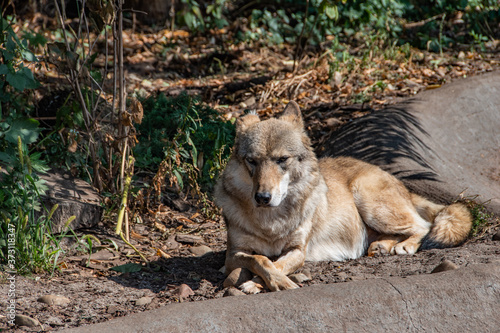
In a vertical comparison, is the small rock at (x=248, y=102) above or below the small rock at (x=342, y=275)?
above

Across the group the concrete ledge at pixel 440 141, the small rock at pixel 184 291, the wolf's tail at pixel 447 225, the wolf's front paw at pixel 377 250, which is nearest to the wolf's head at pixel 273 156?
the small rock at pixel 184 291

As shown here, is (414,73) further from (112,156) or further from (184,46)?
(112,156)

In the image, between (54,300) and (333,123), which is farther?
(333,123)

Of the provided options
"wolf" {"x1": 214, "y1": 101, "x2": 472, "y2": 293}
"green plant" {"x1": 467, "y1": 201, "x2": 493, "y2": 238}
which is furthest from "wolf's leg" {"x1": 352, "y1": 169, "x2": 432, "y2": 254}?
"green plant" {"x1": 467, "y1": 201, "x2": 493, "y2": 238}

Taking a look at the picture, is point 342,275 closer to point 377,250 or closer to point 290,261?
point 290,261

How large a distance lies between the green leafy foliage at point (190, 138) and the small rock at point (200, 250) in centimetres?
74

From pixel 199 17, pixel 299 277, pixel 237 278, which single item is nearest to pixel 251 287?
pixel 237 278

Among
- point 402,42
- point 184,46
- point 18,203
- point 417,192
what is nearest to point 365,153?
point 417,192

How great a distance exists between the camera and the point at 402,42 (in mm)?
11086

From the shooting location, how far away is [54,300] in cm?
357

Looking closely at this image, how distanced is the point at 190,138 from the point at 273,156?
7.30 ft

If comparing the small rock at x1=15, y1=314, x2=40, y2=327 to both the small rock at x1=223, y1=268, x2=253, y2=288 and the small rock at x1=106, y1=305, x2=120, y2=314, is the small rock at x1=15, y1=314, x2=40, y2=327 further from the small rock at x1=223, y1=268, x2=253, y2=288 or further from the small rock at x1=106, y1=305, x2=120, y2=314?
the small rock at x1=223, y1=268, x2=253, y2=288

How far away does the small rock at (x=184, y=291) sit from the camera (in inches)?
152

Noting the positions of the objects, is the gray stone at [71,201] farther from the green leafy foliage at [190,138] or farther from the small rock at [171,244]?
the green leafy foliage at [190,138]
